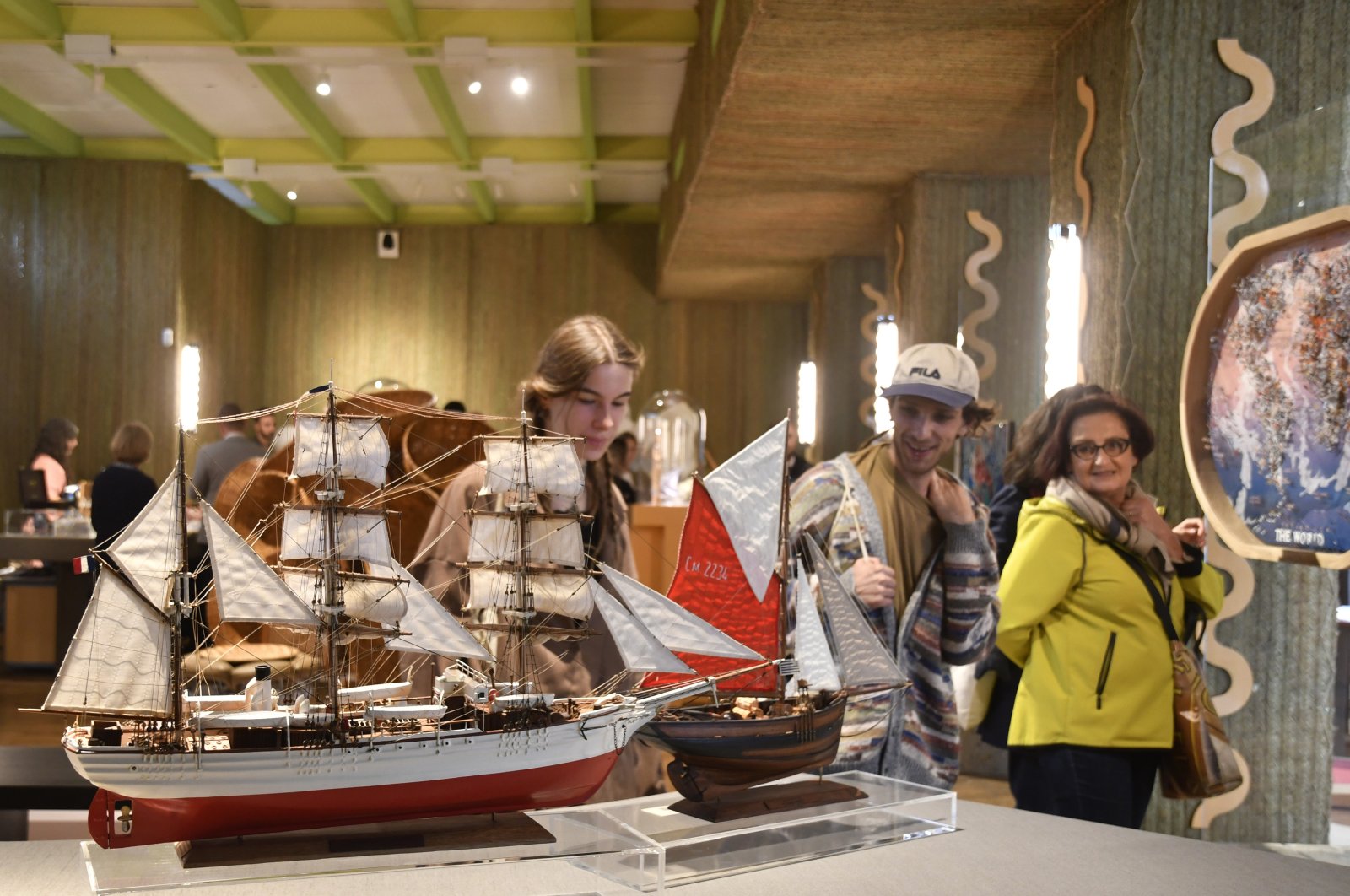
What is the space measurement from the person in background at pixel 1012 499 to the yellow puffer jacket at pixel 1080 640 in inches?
5.9

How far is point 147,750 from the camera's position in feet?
4.68

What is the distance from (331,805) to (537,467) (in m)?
0.53

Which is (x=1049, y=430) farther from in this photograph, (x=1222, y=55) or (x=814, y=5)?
(x=814, y=5)

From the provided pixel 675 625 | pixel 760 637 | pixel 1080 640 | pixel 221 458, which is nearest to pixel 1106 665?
pixel 1080 640

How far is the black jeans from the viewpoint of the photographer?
2590 millimetres

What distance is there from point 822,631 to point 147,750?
104 centimetres

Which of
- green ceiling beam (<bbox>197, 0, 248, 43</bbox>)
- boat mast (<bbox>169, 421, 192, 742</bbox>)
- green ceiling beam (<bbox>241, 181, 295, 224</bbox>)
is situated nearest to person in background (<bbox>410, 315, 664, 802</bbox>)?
boat mast (<bbox>169, 421, 192, 742</bbox>)

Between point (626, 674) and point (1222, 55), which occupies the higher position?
point (1222, 55)

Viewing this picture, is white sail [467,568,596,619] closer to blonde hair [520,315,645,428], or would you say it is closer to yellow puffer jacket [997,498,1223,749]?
blonde hair [520,315,645,428]

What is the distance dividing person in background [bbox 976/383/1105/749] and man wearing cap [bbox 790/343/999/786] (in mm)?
323

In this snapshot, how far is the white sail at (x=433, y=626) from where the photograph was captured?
162 cm

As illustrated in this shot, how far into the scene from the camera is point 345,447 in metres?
1.64

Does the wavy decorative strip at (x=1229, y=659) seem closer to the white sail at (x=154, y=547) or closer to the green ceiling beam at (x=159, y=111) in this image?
the white sail at (x=154, y=547)

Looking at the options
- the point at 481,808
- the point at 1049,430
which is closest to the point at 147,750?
the point at 481,808
